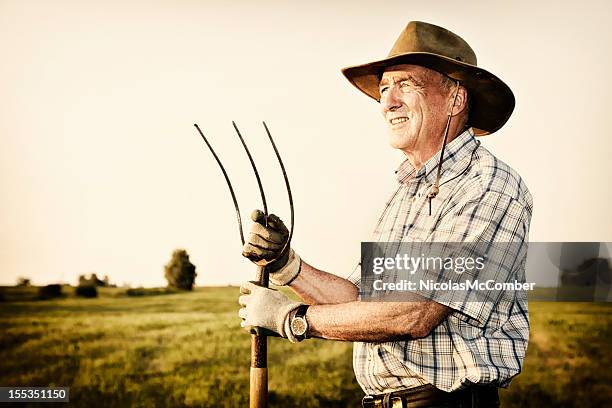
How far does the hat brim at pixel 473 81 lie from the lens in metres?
2.29

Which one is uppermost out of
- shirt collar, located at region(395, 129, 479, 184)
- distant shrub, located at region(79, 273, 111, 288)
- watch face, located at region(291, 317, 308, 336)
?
shirt collar, located at region(395, 129, 479, 184)

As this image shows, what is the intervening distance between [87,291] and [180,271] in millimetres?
460

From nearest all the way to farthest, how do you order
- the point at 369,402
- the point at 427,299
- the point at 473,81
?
the point at 427,299 < the point at 369,402 < the point at 473,81

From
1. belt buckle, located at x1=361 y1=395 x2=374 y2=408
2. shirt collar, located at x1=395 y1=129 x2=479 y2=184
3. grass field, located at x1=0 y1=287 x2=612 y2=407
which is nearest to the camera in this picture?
belt buckle, located at x1=361 y1=395 x2=374 y2=408

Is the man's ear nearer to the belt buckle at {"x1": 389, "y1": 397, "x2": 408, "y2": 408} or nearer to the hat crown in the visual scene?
the hat crown

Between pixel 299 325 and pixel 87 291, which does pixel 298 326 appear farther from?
pixel 87 291

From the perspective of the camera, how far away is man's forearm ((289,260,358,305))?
2365 millimetres

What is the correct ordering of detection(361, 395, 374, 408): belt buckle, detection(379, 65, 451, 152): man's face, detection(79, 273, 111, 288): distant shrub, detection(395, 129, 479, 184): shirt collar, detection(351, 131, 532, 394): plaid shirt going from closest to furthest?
detection(351, 131, 532, 394): plaid shirt
detection(361, 395, 374, 408): belt buckle
detection(395, 129, 479, 184): shirt collar
detection(379, 65, 451, 152): man's face
detection(79, 273, 111, 288): distant shrub

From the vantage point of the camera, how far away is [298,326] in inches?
78.2

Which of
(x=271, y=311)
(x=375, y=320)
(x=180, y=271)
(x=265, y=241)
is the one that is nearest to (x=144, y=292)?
(x=180, y=271)

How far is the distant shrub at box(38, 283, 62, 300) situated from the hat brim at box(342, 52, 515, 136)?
68.2 inches

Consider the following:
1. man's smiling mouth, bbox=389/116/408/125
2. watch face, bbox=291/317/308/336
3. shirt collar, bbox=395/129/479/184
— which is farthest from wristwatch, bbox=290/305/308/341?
man's smiling mouth, bbox=389/116/408/125

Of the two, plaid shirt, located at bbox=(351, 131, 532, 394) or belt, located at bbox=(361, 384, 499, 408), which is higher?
plaid shirt, located at bbox=(351, 131, 532, 394)

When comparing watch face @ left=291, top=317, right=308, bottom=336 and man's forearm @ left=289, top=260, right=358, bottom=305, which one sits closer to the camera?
watch face @ left=291, top=317, right=308, bottom=336
